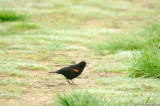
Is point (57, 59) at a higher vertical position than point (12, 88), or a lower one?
lower

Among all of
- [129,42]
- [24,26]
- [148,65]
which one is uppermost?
[148,65]

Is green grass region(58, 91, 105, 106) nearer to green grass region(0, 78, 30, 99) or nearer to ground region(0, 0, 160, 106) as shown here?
ground region(0, 0, 160, 106)

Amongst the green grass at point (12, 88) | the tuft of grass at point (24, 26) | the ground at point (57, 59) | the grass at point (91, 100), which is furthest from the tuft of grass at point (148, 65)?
the tuft of grass at point (24, 26)

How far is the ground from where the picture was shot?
21.3 ft

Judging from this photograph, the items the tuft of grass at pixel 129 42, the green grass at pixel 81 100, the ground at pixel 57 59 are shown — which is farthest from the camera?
the tuft of grass at pixel 129 42

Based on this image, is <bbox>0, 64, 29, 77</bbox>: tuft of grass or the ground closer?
the ground

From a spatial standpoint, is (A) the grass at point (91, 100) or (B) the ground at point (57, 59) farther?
(B) the ground at point (57, 59)

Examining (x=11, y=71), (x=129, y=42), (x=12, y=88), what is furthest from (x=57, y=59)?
(x=12, y=88)

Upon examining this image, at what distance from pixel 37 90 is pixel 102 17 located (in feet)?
46.3

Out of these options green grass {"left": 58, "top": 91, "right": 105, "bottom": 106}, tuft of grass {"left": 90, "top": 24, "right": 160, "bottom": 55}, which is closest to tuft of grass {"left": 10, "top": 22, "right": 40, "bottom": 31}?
tuft of grass {"left": 90, "top": 24, "right": 160, "bottom": 55}

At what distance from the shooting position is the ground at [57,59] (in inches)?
255

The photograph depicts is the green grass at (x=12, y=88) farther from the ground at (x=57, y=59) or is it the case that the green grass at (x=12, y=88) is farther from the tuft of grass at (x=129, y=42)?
the tuft of grass at (x=129, y=42)

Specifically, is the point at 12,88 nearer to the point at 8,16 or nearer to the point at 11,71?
the point at 11,71

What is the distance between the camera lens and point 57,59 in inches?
395
